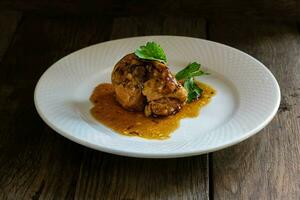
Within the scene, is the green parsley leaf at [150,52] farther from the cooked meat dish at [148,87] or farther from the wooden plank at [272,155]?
the wooden plank at [272,155]

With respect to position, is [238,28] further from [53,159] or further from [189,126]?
[53,159]

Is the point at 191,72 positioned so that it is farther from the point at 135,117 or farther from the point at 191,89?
the point at 135,117

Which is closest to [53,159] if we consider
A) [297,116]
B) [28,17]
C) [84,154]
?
[84,154]

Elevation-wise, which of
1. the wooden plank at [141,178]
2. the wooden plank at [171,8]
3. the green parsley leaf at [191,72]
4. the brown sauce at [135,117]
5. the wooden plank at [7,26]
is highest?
the wooden plank at [171,8]

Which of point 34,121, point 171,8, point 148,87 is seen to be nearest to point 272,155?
point 148,87

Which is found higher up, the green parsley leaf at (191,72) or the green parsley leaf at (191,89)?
the green parsley leaf at (191,72)

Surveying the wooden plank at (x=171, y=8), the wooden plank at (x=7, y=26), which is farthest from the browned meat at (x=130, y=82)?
the wooden plank at (x=171, y=8)
